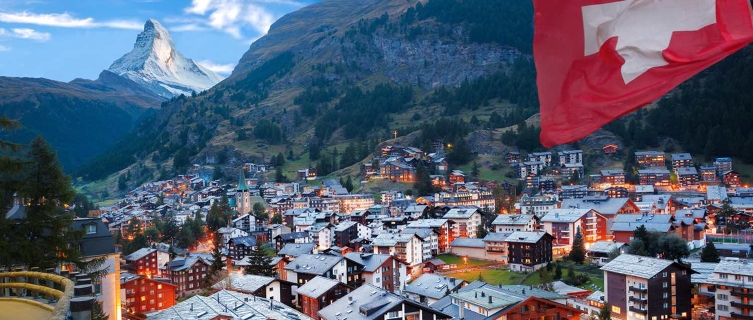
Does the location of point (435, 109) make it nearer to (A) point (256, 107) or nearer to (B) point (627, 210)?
(A) point (256, 107)

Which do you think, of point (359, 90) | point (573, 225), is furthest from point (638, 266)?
point (359, 90)

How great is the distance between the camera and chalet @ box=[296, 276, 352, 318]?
95.2 ft

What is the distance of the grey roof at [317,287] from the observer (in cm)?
2909

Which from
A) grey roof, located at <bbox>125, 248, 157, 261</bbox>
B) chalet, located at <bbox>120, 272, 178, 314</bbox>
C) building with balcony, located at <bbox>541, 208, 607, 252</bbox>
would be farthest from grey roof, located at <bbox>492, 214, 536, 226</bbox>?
chalet, located at <bbox>120, 272, 178, 314</bbox>

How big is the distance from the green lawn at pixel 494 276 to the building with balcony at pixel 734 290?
39.3 feet

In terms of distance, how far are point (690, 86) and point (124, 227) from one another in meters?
81.2

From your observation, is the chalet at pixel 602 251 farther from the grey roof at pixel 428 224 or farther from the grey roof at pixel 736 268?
the grey roof at pixel 428 224

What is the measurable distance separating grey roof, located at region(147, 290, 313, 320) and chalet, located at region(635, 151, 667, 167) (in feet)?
202

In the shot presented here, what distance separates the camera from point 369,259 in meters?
36.8

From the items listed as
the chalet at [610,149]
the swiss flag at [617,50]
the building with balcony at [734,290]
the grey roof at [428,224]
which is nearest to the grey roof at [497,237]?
the grey roof at [428,224]

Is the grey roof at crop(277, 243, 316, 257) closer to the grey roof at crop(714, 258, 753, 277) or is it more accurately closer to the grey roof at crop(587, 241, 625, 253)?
the grey roof at crop(587, 241, 625, 253)

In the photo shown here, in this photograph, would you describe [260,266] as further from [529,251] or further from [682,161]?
[682,161]

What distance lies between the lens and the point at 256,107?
132 meters

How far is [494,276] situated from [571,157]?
146ft
